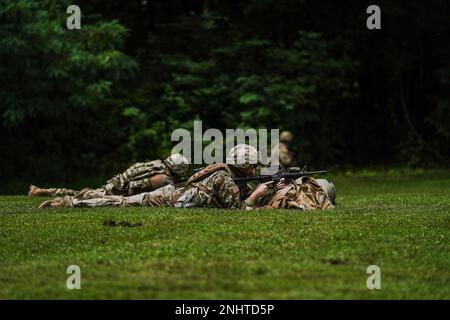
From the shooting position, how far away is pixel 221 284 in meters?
8.95

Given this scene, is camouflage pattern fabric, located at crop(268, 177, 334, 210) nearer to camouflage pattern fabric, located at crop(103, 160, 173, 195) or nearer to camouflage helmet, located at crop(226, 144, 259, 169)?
camouflage helmet, located at crop(226, 144, 259, 169)

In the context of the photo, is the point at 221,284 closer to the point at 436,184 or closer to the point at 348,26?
the point at 436,184

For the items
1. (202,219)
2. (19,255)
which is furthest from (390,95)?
(19,255)

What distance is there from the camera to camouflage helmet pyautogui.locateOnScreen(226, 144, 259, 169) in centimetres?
1454

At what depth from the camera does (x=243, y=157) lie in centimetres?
1457

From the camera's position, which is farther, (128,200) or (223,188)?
(128,200)

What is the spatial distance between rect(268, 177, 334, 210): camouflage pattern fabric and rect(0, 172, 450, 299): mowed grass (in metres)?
0.37

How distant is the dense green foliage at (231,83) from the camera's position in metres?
26.3

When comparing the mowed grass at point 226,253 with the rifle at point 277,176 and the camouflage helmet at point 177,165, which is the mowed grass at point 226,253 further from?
the camouflage helmet at point 177,165

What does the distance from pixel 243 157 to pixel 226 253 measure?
14.0 feet

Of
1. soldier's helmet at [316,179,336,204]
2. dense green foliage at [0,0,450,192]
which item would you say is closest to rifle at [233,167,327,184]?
soldier's helmet at [316,179,336,204]

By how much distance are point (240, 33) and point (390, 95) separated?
17.4 ft

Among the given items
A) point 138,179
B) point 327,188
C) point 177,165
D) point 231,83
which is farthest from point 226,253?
point 231,83

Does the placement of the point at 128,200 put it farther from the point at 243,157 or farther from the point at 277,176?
the point at 277,176
